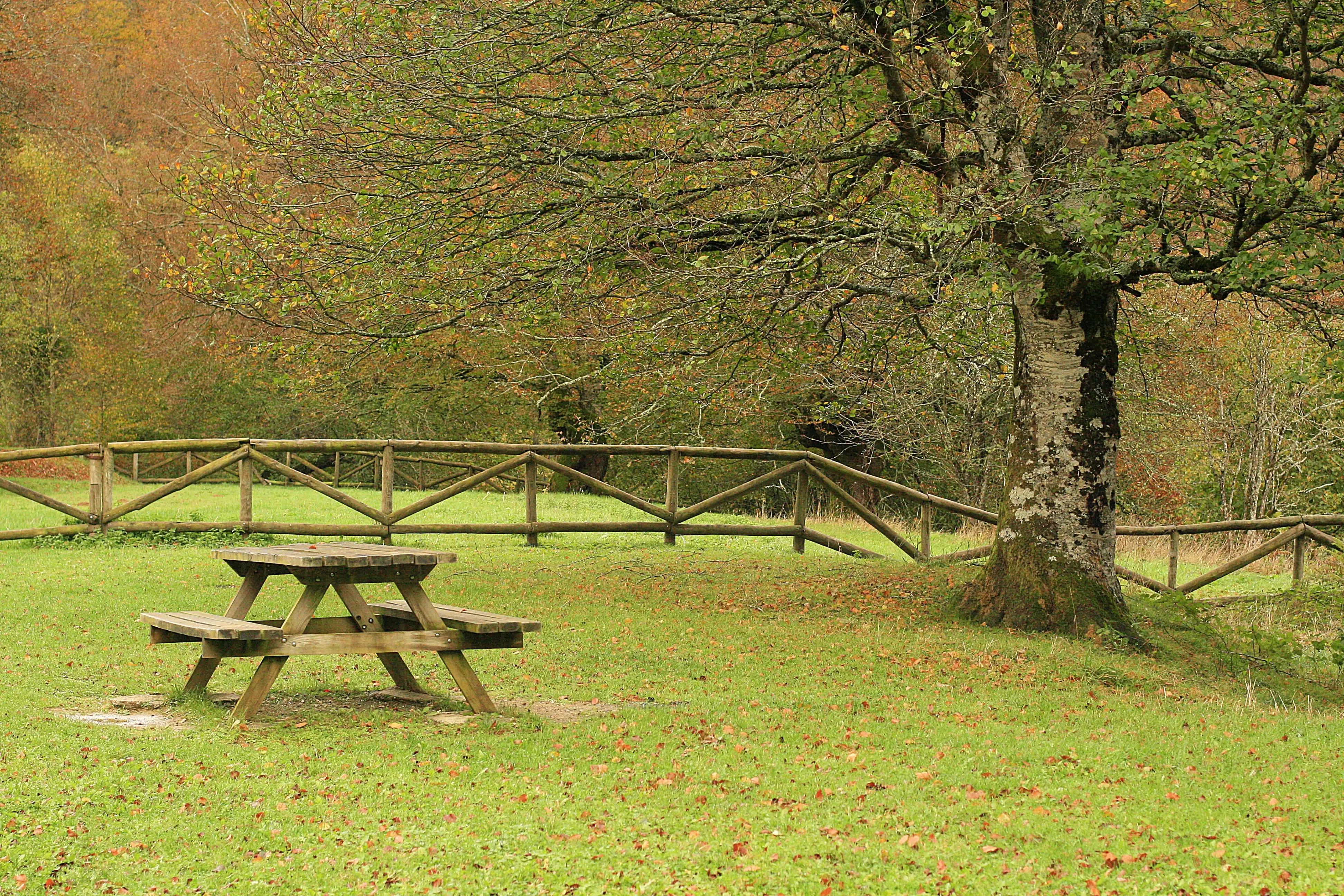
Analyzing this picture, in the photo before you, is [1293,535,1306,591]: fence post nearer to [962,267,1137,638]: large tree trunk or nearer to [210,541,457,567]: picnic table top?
[962,267,1137,638]: large tree trunk

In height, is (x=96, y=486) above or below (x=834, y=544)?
above

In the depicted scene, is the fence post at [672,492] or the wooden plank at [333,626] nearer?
the wooden plank at [333,626]

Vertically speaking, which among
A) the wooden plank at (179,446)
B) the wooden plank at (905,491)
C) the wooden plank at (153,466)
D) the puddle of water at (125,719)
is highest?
the wooden plank at (179,446)

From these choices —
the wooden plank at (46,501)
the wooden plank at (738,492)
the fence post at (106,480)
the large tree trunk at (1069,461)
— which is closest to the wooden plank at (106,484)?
the fence post at (106,480)

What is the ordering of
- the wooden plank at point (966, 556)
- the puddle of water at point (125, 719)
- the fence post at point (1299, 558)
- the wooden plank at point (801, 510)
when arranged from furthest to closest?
the wooden plank at point (801, 510), the wooden plank at point (966, 556), the fence post at point (1299, 558), the puddle of water at point (125, 719)

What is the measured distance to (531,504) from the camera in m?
15.5

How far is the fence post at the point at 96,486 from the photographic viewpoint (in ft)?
46.7

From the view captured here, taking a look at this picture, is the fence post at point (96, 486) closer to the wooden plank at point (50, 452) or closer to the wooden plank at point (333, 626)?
the wooden plank at point (50, 452)

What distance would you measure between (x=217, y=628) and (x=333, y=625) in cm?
89

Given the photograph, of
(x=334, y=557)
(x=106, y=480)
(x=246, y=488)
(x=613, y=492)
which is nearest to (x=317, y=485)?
(x=246, y=488)

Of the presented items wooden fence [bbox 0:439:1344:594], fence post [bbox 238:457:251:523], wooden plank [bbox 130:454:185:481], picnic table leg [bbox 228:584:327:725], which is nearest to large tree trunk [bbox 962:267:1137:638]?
wooden fence [bbox 0:439:1344:594]

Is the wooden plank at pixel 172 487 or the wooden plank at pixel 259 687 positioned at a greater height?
the wooden plank at pixel 172 487

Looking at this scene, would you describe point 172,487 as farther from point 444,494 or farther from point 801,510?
point 801,510

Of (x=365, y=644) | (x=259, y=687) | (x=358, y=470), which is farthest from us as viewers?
(x=358, y=470)
